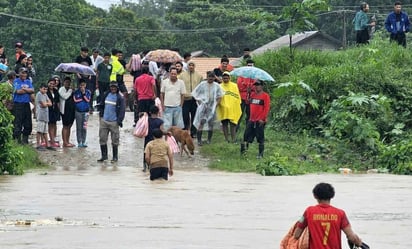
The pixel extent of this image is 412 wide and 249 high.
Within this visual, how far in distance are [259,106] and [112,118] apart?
10.6ft

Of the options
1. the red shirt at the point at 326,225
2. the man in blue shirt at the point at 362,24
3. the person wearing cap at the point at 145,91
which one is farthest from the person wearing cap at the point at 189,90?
the red shirt at the point at 326,225

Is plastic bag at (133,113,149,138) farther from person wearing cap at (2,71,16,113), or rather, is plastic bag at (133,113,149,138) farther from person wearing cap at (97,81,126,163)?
person wearing cap at (2,71,16,113)

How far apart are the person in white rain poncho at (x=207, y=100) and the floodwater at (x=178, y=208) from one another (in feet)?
7.09

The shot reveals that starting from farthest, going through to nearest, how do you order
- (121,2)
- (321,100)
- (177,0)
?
(121,2), (177,0), (321,100)

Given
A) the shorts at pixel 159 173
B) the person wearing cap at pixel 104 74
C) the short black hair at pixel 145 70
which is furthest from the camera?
the person wearing cap at pixel 104 74

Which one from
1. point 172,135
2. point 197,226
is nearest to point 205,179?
point 172,135

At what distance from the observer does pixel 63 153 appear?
2286 centimetres

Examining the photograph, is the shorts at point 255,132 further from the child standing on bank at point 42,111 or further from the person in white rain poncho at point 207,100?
the child standing on bank at point 42,111

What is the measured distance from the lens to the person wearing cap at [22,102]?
2242 centimetres

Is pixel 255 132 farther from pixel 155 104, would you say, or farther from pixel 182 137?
pixel 155 104

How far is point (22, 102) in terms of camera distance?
Answer: 22.6m

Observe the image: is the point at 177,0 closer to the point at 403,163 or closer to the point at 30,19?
the point at 30,19

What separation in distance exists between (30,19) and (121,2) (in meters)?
56.4

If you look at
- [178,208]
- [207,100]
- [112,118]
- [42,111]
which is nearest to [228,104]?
[207,100]
